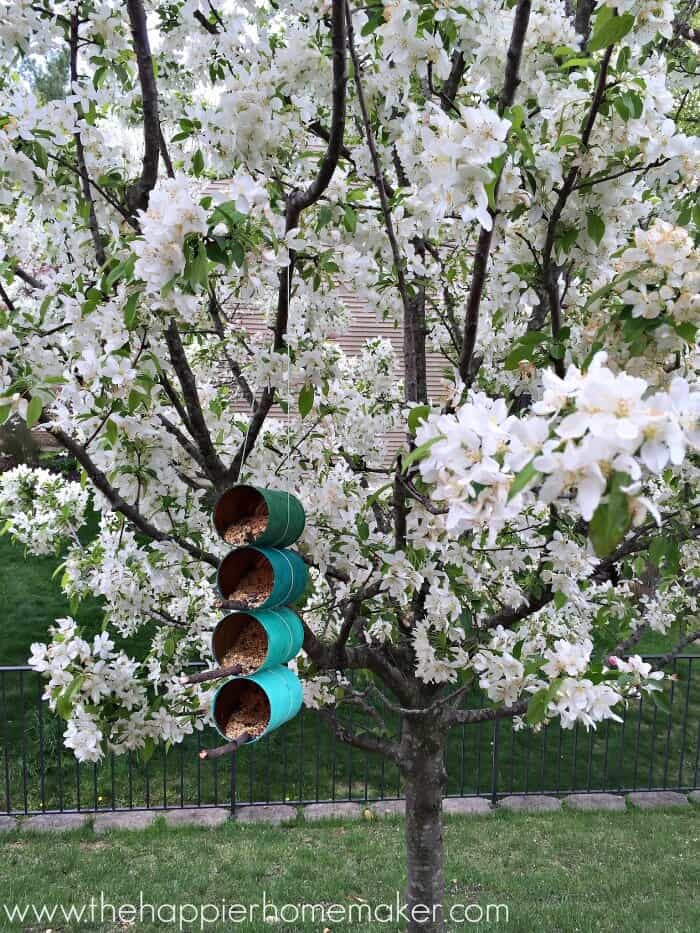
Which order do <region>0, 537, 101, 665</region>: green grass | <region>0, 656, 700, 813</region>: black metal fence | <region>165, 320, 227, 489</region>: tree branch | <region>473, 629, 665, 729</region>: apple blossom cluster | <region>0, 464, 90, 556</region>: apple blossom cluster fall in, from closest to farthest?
<region>473, 629, 665, 729</region>: apple blossom cluster
<region>165, 320, 227, 489</region>: tree branch
<region>0, 464, 90, 556</region>: apple blossom cluster
<region>0, 656, 700, 813</region>: black metal fence
<region>0, 537, 101, 665</region>: green grass

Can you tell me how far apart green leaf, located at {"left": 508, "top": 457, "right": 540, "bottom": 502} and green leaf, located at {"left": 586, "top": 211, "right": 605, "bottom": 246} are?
3.85 feet

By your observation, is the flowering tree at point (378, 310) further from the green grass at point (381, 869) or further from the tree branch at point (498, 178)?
the green grass at point (381, 869)

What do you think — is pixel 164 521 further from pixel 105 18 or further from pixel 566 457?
pixel 566 457

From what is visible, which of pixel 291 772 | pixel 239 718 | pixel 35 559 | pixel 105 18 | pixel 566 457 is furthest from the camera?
pixel 35 559

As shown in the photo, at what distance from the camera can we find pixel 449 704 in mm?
3129

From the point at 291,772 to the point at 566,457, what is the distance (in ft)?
18.5

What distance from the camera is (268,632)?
1892mm

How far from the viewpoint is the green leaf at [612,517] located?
3.30ft

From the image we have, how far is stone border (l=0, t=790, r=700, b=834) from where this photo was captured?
5.21 m

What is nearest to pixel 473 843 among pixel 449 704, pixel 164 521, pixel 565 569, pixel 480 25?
pixel 449 704

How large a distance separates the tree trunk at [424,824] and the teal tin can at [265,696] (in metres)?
1.32

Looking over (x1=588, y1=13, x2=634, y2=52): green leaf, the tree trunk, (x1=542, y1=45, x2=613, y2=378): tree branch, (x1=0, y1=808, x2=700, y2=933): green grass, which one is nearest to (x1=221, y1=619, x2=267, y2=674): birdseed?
(x1=542, y1=45, x2=613, y2=378): tree branch

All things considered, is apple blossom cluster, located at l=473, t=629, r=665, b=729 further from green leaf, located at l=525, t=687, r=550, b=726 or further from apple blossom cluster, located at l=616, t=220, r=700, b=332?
apple blossom cluster, located at l=616, t=220, r=700, b=332

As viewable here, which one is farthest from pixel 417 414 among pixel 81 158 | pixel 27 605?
pixel 27 605
